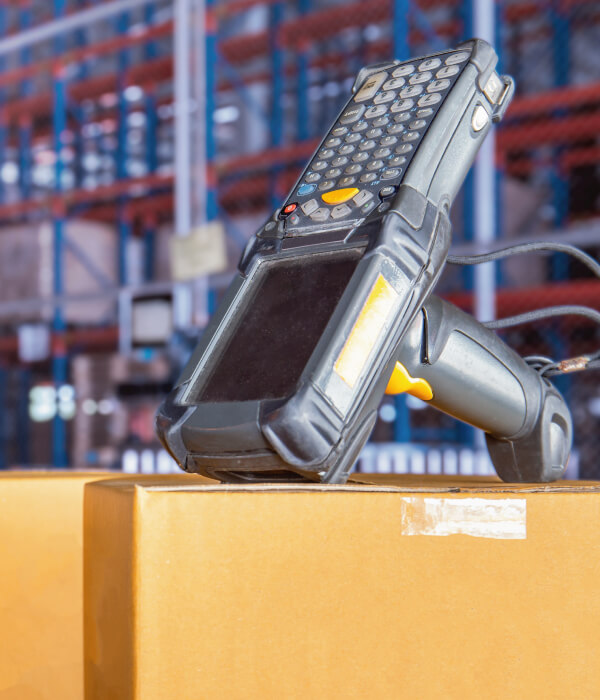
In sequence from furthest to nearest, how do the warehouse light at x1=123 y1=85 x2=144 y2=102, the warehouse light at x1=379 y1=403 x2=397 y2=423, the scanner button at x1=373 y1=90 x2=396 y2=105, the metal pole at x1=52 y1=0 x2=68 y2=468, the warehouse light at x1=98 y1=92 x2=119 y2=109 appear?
1. the warehouse light at x1=98 y1=92 x2=119 y2=109
2. the warehouse light at x1=123 y1=85 x2=144 y2=102
3. the metal pole at x1=52 y1=0 x2=68 y2=468
4. the warehouse light at x1=379 y1=403 x2=397 y2=423
5. the scanner button at x1=373 y1=90 x2=396 y2=105

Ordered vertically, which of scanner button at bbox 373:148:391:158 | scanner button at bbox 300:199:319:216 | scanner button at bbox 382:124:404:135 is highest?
scanner button at bbox 382:124:404:135

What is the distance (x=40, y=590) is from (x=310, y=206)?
301mm

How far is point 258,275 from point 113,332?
13.2 feet

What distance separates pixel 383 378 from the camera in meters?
0.48

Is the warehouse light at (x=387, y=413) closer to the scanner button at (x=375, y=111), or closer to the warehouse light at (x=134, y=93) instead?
the warehouse light at (x=134, y=93)

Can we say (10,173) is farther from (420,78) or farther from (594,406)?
(420,78)

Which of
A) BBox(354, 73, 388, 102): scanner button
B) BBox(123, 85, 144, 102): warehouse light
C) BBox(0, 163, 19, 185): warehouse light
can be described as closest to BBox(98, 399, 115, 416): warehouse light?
BBox(354, 73, 388, 102): scanner button

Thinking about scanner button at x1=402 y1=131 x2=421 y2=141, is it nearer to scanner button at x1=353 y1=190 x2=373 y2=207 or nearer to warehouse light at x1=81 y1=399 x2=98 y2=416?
scanner button at x1=353 y1=190 x2=373 y2=207

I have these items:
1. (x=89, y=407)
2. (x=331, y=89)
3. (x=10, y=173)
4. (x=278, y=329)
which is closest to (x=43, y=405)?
(x=89, y=407)

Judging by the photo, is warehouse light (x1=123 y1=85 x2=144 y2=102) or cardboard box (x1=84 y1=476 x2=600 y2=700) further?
warehouse light (x1=123 y1=85 x2=144 y2=102)

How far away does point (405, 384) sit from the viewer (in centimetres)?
54

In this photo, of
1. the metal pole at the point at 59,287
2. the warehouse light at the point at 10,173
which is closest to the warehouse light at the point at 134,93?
the metal pole at the point at 59,287

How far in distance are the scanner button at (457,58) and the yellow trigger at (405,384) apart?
0.22 metres

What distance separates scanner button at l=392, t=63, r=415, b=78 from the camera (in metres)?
0.63
